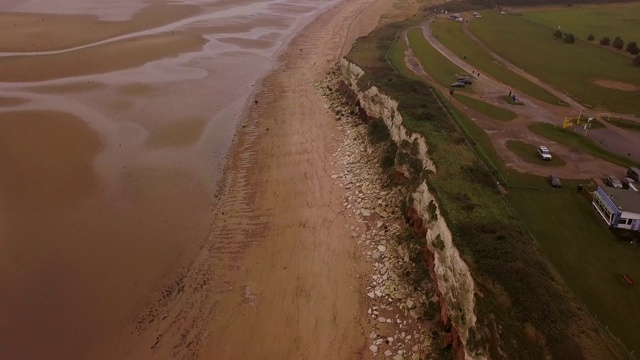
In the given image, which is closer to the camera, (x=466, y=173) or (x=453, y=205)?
(x=453, y=205)

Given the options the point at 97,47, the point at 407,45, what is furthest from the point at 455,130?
the point at 97,47

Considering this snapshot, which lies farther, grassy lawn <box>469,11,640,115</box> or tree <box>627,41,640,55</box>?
tree <box>627,41,640,55</box>

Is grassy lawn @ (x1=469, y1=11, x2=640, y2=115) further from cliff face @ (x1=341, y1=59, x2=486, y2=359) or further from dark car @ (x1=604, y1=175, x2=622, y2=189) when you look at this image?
cliff face @ (x1=341, y1=59, x2=486, y2=359)

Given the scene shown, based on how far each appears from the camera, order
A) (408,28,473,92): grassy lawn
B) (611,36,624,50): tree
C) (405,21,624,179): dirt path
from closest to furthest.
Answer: (405,21,624,179): dirt path < (408,28,473,92): grassy lawn < (611,36,624,50): tree

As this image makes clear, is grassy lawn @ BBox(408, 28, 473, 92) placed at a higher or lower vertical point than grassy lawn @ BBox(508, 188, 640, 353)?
higher

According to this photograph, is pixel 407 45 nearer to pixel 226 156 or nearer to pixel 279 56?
pixel 279 56

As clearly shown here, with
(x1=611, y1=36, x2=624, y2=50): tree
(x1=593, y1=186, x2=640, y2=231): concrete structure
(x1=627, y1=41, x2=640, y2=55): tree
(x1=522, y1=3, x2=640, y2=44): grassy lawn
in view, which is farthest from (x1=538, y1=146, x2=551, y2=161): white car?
(x1=522, y1=3, x2=640, y2=44): grassy lawn

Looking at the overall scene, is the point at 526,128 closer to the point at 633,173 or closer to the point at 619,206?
the point at 633,173

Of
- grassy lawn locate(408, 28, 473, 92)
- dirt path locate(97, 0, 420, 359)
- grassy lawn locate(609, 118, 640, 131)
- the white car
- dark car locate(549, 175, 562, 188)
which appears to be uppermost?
grassy lawn locate(408, 28, 473, 92)
